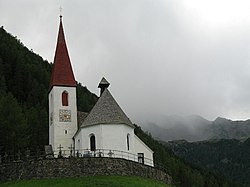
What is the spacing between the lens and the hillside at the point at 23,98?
66688 mm

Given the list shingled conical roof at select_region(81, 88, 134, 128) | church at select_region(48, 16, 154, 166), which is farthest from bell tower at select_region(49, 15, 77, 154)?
shingled conical roof at select_region(81, 88, 134, 128)

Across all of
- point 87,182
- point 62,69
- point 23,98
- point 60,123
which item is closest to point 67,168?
point 87,182

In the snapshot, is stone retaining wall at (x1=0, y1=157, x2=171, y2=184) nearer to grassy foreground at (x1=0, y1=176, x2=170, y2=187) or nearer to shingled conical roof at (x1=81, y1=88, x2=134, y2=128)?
grassy foreground at (x1=0, y1=176, x2=170, y2=187)

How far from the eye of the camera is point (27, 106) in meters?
101

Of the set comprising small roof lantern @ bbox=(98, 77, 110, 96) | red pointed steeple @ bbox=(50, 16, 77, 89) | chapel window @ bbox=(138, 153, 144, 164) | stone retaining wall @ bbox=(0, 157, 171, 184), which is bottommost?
stone retaining wall @ bbox=(0, 157, 171, 184)

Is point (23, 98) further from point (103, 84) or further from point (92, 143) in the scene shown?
point (92, 143)

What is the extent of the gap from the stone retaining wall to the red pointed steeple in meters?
17.1

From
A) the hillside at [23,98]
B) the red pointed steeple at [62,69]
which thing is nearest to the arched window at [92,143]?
the red pointed steeple at [62,69]

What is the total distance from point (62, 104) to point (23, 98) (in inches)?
1792

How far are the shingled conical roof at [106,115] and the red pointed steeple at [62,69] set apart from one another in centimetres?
772

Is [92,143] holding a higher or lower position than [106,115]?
lower

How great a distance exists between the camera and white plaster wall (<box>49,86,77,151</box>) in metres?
65.5

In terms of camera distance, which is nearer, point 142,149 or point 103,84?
point 142,149

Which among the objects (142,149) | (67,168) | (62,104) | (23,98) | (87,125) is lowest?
(67,168)
